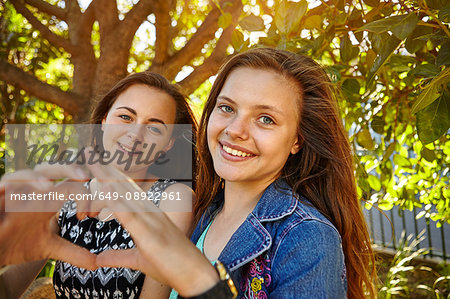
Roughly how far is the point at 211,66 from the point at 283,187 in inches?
62.2

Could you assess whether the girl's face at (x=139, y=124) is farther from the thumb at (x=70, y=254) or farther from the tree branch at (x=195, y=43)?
the tree branch at (x=195, y=43)

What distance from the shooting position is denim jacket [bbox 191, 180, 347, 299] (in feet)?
3.77

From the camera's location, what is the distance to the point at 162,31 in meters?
3.01

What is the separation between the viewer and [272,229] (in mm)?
1370

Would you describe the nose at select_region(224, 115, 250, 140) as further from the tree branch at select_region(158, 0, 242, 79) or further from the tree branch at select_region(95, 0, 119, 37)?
the tree branch at select_region(95, 0, 119, 37)

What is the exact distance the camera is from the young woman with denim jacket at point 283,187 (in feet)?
3.98

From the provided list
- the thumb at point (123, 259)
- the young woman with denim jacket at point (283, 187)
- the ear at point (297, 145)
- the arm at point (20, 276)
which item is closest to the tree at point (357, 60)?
the young woman with denim jacket at point (283, 187)

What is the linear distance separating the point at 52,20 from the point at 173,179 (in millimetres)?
3405

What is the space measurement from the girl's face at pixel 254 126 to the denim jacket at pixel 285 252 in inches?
5.5

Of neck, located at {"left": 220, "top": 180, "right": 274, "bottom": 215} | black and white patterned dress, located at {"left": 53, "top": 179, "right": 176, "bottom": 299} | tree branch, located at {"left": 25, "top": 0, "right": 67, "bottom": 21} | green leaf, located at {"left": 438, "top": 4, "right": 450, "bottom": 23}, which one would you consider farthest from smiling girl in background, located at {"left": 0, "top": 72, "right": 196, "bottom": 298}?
tree branch, located at {"left": 25, "top": 0, "right": 67, "bottom": 21}

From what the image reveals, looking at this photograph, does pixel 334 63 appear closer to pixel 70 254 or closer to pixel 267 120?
pixel 267 120

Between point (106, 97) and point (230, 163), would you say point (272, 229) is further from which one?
point (106, 97)

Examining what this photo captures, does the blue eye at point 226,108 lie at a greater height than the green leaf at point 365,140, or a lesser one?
greater

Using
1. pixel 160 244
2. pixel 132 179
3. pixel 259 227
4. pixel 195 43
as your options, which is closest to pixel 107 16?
pixel 195 43
